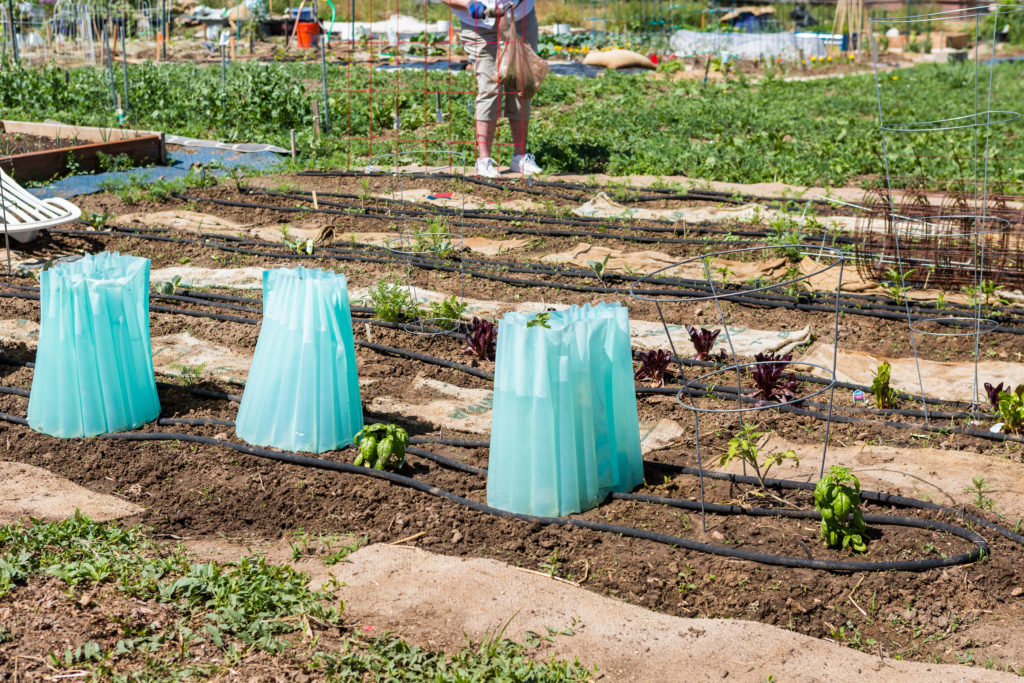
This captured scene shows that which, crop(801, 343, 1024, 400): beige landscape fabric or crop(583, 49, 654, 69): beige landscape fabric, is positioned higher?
crop(583, 49, 654, 69): beige landscape fabric

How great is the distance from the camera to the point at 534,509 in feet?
11.1

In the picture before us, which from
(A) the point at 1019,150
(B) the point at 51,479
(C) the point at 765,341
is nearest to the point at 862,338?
(C) the point at 765,341

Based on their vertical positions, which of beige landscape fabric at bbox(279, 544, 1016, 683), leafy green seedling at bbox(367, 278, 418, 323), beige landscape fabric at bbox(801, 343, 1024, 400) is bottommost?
beige landscape fabric at bbox(279, 544, 1016, 683)

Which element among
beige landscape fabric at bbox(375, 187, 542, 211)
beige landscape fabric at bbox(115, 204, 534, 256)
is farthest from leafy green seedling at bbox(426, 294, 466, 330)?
beige landscape fabric at bbox(375, 187, 542, 211)

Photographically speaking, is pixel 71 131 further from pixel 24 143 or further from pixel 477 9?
pixel 477 9

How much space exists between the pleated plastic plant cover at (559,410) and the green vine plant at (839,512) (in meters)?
0.72

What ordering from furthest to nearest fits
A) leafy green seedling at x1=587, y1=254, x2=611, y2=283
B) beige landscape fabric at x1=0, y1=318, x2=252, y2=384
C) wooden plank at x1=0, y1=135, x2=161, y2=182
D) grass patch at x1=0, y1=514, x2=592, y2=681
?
wooden plank at x1=0, y1=135, x2=161, y2=182 → leafy green seedling at x1=587, y1=254, x2=611, y2=283 → beige landscape fabric at x1=0, y1=318, x2=252, y2=384 → grass patch at x1=0, y1=514, x2=592, y2=681

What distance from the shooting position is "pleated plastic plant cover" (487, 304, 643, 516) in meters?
3.28

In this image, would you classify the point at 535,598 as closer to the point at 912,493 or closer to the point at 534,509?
the point at 534,509

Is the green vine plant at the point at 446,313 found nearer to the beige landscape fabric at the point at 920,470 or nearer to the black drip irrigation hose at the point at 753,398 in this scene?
Answer: the black drip irrigation hose at the point at 753,398

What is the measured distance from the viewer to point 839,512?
3139mm

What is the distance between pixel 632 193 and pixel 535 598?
19.1 ft

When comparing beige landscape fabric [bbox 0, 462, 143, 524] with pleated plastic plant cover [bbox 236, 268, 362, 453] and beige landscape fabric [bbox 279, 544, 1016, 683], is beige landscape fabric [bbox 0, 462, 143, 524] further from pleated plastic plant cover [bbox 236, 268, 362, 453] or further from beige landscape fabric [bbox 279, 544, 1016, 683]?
beige landscape fabric [bbox 279, 544, 1016, 683]

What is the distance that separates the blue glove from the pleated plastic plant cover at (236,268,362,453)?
5.43 meters
